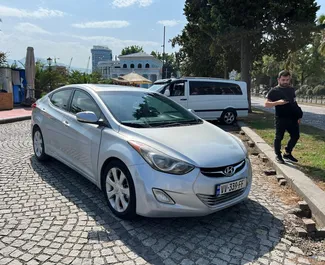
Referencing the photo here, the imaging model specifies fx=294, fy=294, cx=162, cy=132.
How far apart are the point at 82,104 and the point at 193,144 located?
6.59 ft

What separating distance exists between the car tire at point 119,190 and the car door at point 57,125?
1190 mm

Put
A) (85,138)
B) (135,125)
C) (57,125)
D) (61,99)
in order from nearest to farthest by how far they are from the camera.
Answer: (135,125) → (85,138) → (57,125) → (61,99)

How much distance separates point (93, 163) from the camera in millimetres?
3822

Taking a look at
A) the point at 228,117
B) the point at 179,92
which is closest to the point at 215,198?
the point at 179,92

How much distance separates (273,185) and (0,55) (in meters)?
16.8

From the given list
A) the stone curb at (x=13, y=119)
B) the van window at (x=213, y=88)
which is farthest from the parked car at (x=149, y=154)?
the stone curb at (x=13, y=119)

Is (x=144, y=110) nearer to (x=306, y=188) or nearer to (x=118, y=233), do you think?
(x=118, y=233)

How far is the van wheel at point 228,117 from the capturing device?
484 inches

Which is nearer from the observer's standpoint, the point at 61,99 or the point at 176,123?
the point at 176,123

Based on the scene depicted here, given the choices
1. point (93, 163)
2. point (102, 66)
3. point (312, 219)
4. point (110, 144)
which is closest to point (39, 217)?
point (93, 163)

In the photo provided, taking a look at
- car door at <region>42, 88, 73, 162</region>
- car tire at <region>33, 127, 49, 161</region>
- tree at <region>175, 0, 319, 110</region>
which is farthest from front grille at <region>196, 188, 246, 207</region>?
tree at <region>175, 0, 319, 110</region>

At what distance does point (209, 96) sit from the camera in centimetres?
1214

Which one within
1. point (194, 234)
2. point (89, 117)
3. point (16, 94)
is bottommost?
point (194, 234)

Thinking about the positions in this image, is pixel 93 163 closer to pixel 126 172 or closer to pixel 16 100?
pixel 126 172
